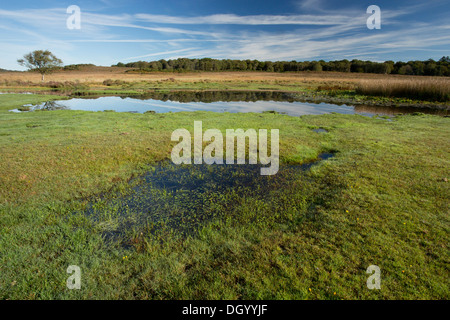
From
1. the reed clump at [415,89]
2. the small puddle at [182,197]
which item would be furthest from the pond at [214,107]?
the small puddle at [182,197]

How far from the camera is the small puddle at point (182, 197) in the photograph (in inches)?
239

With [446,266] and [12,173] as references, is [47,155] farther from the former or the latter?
[446,266]

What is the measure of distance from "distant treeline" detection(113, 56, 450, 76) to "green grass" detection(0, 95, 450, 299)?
337ft

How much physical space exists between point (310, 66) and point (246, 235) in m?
142

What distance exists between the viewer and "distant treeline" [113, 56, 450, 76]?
8331cm

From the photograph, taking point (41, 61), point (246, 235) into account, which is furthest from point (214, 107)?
point (41, 61)

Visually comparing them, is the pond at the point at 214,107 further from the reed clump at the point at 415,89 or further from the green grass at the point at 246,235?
the green grass at the point at 246,235

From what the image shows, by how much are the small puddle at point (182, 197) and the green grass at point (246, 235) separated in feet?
0.71

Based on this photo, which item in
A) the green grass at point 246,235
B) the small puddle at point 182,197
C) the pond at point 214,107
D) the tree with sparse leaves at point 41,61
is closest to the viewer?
the green grass at point 246,235

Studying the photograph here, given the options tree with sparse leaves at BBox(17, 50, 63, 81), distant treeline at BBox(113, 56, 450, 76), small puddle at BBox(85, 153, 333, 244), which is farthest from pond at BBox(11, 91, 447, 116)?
distant treeline at BBox(113, 56, 450, 76)

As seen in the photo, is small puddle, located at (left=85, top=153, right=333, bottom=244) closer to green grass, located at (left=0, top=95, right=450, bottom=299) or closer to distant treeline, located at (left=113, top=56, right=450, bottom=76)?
green grass, located at (left=0, top=95, right=450, bottom=299)

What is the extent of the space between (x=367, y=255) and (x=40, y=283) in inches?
268

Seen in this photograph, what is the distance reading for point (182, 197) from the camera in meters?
7.47
